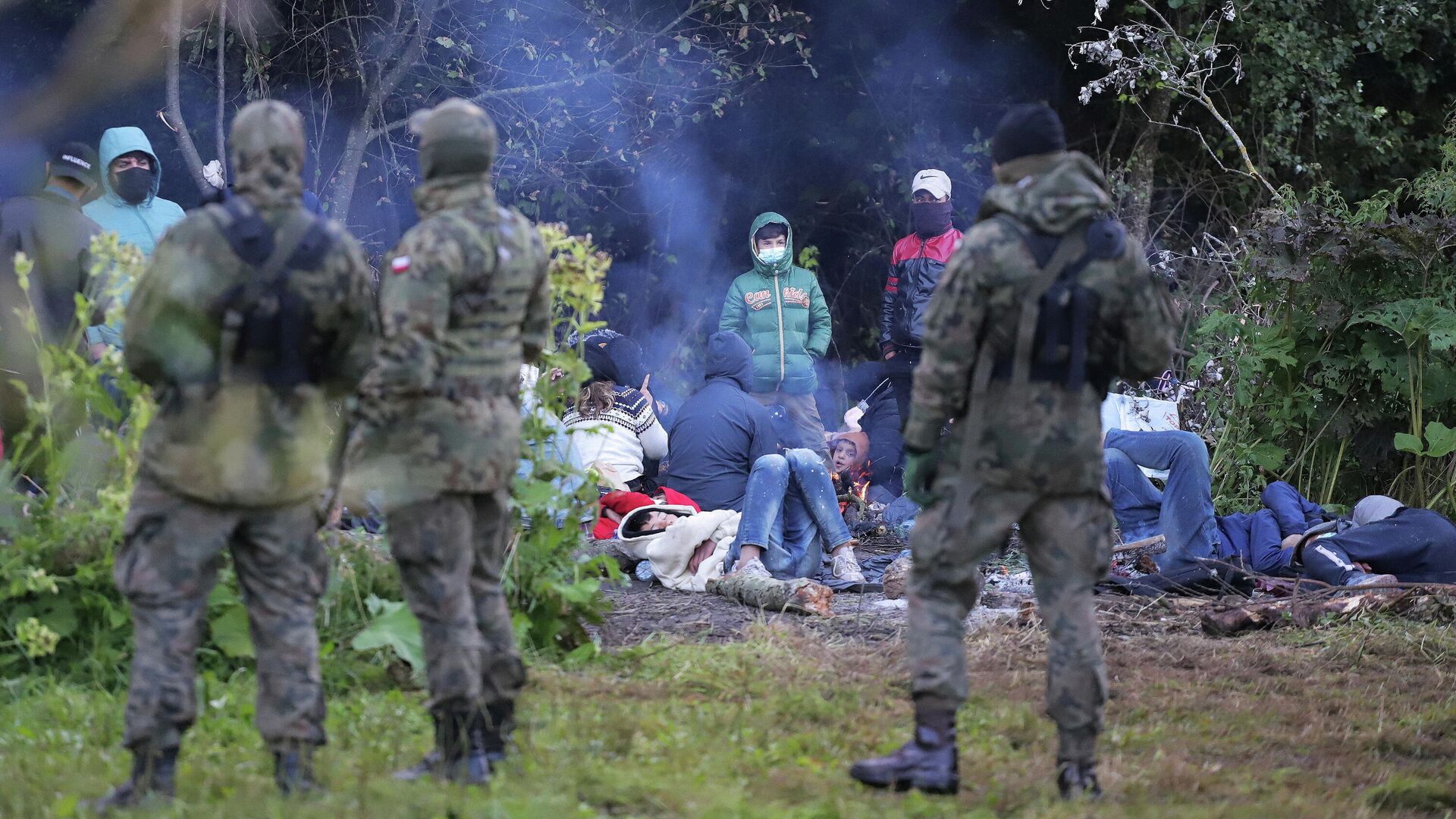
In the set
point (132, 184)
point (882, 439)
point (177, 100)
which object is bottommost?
point (882, 439)

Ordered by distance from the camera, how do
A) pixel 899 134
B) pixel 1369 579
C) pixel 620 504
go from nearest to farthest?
pixel 1369 579 < pixel 620 504 < pixel 899 134

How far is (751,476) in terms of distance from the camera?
7316 mm

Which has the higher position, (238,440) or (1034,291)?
(1034,291)

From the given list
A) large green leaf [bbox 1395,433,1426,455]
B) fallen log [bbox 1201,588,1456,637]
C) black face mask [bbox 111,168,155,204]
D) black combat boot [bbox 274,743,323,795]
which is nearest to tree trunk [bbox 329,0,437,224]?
black face mask [bbox 111,168,155,204]

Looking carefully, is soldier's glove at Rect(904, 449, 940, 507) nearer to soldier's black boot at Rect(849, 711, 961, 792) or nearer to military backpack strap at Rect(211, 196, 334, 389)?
soldier's black boot at Rect(849, 711, 961, 792)

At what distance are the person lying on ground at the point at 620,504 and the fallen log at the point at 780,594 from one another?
0.85 metres

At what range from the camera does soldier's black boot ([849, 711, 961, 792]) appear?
383cm

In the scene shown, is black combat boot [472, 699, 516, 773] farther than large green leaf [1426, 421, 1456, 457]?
No

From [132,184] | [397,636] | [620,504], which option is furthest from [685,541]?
[132,184]

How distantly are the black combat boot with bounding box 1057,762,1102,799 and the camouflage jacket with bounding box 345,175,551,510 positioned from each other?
1.76 meters

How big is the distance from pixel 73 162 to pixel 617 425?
3.14m

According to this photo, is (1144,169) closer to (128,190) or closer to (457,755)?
(128,190)

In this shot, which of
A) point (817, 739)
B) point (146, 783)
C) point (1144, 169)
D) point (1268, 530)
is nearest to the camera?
point (146, 783)

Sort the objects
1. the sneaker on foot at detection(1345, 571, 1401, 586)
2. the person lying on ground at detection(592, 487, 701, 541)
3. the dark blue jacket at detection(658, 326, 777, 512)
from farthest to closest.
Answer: the dark blue jacket at detection(658, 326, 777, 512), the person lying on ground at detection(592, 487, 701, 541), the sneaker on foot at detection(1345, 571, 1401, 586)
